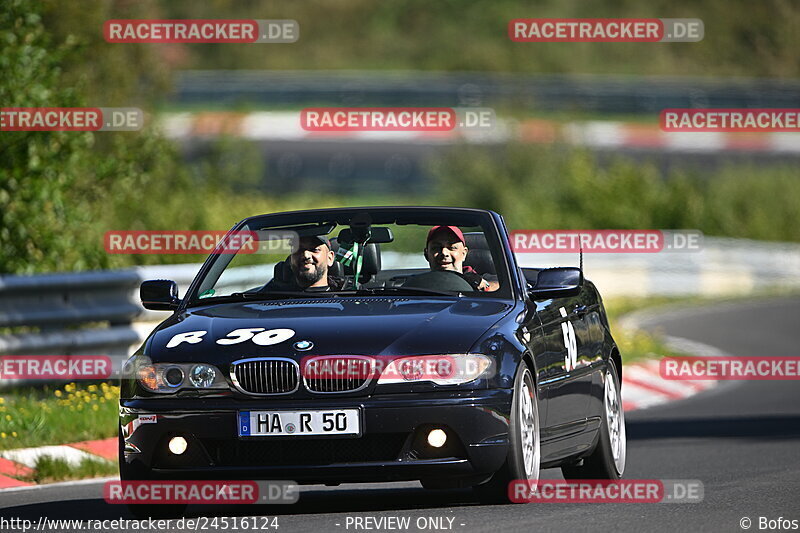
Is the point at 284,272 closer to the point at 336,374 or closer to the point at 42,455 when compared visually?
the point at 336,374

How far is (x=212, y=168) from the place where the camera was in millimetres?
34156

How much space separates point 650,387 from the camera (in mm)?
18000

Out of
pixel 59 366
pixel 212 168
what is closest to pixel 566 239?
pixel 212 168

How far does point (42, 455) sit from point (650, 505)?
394 centimetres

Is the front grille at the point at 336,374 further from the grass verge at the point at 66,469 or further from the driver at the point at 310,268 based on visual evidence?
the grass verge at the point at 66,469

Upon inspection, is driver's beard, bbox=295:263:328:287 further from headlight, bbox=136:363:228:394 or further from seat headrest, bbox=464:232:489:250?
headlight, bbox=136:363:228:394

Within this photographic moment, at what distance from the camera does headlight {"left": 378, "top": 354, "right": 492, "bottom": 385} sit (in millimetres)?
7754

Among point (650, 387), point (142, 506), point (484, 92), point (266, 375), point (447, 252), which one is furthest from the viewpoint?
point (484, 92)

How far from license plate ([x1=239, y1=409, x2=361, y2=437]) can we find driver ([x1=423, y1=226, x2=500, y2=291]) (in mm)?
1570

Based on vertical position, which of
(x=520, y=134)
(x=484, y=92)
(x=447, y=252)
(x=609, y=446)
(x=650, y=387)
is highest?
(x=484, y=92)

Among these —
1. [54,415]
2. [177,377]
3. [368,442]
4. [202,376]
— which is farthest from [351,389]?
[54,415]

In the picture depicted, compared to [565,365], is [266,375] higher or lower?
higher

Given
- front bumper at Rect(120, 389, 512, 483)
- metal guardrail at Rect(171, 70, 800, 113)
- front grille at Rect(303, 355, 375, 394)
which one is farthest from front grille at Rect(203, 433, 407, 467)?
metal guardrail at Rect(171, 70, 800, 113)

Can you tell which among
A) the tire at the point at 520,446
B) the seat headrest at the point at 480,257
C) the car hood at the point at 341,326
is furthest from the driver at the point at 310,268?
the tire at the point at 520,446
